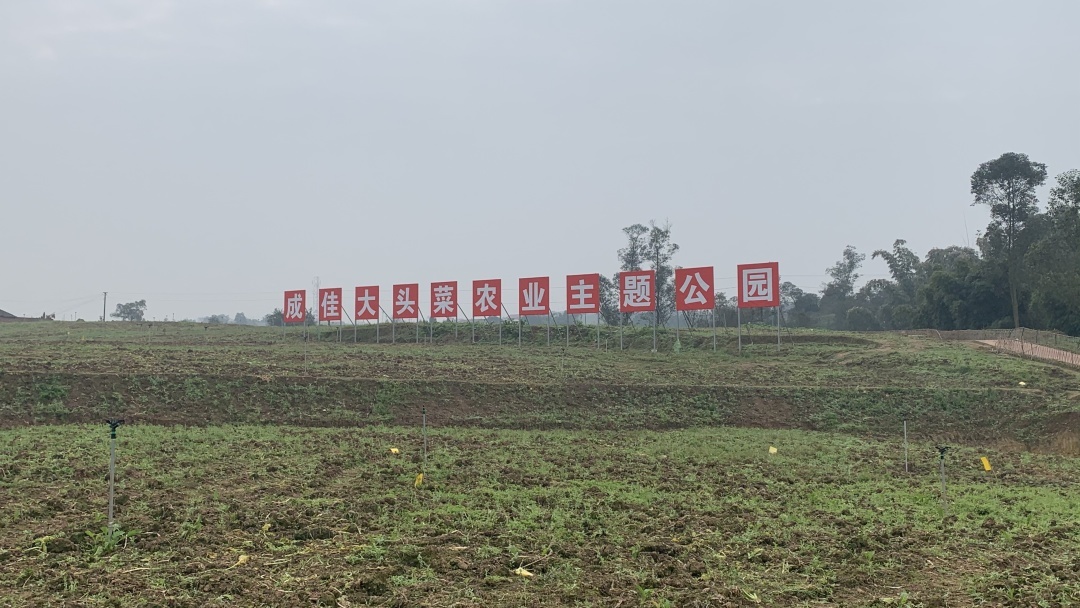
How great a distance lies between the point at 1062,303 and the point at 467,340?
99.0 ft

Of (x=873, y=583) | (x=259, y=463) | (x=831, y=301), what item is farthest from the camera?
(x=831, y=301)

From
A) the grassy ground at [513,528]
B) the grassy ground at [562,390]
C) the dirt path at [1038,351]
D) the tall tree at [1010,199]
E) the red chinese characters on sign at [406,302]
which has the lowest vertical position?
the grassy ground at [513,528]

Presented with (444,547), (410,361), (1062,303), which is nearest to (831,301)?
(1062,303)

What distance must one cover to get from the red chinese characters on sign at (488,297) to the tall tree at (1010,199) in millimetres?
29902

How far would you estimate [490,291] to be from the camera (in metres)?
36.6

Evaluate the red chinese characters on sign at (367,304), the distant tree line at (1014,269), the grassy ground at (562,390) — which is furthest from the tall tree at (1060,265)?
the red chinese characters on sign at (367,304)

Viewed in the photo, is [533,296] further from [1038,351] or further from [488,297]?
[1038,351]

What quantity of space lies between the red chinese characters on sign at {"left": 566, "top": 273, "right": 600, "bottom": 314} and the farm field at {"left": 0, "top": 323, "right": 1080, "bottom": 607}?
6257 millimetres

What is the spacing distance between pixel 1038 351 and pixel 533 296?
19.7 metres

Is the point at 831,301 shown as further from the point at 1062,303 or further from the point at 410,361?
the point at 410,361

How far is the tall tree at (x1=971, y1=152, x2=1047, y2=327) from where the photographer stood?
4572cm

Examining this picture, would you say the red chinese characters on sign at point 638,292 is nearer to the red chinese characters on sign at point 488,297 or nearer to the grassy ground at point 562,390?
the grassy ground at point 562,390

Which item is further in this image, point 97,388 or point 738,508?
point 97,388

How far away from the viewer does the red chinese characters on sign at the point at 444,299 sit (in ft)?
122
